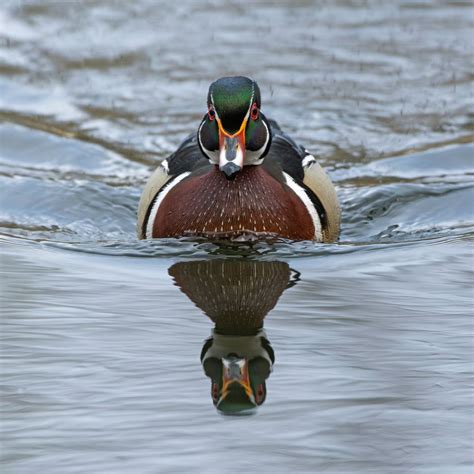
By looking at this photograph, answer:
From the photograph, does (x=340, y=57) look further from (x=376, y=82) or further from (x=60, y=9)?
(x=60, y=9)

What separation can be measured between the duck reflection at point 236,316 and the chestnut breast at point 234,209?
1.43ft

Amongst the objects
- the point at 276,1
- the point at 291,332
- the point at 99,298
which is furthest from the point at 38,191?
the point at 276,1

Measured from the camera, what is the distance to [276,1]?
14.4m

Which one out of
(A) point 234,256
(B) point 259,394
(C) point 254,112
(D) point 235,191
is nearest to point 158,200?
(D) point 235,191

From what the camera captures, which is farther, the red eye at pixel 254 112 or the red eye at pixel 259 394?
the red eye at pixel 254 112

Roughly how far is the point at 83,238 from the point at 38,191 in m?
1.18

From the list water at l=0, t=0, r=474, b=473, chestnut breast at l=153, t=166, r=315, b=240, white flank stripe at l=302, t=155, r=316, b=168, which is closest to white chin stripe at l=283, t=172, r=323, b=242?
chestnut breast at l=153, t=166, r=315, b=240

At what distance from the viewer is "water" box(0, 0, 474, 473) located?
172 inches

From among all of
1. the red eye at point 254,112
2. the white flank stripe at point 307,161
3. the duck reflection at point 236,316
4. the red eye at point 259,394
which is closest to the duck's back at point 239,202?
the white flank stripe at point 307,161

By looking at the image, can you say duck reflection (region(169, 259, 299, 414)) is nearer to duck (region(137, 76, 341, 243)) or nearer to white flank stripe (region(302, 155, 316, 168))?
duck (region(137, 76, 341, 243))

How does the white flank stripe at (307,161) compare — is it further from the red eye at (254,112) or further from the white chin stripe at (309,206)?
the red eye at (254,112)

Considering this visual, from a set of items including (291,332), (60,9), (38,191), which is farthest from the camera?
(60,9)

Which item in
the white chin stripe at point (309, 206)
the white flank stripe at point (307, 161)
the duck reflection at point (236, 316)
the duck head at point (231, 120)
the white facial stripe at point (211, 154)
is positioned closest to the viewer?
the duck reflection at point (236, 316)

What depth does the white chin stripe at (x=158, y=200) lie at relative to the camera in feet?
25.5
